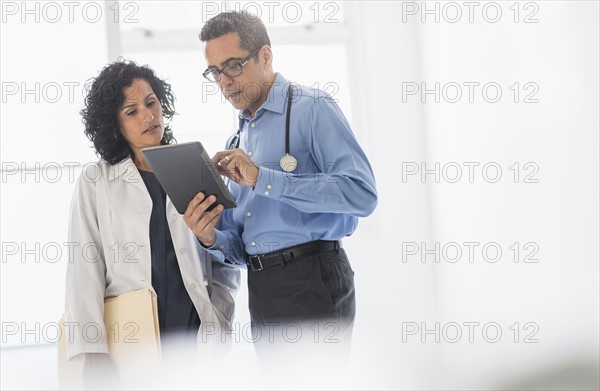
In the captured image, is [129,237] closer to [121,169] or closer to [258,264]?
[121,169]

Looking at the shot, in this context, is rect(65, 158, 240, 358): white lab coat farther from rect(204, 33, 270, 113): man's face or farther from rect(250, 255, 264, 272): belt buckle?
rect(204, 33, 270, 113): man's face

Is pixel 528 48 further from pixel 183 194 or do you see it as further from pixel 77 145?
pixel 77 145

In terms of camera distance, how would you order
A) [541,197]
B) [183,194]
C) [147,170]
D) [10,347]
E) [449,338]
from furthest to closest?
[449,338] < [10,347] < [541,197] < [147,170] < [183,194]

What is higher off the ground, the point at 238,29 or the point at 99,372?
the point at 238,29

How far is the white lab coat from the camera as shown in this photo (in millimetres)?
1808

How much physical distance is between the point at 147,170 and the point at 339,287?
661 mm

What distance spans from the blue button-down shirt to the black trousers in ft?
0.21

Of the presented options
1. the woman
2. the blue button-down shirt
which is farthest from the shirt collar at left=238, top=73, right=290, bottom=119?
the woman

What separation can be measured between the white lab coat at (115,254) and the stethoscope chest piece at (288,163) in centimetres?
34

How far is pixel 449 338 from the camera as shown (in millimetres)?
3496

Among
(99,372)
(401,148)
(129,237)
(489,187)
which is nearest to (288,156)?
(129,237)

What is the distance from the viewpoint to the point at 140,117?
1.95 metres

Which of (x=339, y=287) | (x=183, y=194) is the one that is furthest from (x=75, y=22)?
(x=339, y=287)

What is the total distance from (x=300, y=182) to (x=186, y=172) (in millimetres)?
282
